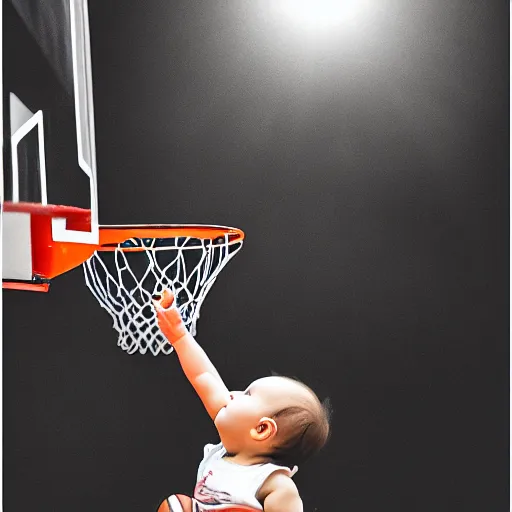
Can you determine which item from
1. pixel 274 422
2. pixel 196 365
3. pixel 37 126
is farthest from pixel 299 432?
pixel 37 126

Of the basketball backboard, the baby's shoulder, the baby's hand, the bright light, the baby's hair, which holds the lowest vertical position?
the baby's shoulder

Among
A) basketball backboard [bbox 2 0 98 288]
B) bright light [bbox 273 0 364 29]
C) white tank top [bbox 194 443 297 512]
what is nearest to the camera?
basketball backboard [bbox 2 0 98 288]

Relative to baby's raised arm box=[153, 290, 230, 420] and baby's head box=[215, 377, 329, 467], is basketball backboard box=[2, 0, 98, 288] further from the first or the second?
baby's head box=[215, 377, 329, 467]

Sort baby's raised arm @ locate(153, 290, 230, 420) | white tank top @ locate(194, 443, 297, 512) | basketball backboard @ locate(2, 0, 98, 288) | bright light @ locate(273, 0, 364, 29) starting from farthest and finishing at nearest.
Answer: bright light @ locate(273, 0, 364, 29) → baby's raised arm @ locate(153, 290, 230, 420) → white tank top @ locate(194, 443, 297, 512) → basketball backboard @ locate(2, 0, 98, 288)

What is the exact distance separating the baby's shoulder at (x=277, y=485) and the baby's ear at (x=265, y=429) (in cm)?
10

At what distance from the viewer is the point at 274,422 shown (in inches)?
67.5

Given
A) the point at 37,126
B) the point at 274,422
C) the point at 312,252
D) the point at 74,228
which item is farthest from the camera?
the point at 312,252

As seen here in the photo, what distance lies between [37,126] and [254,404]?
834 mm

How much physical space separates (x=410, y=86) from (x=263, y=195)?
1.54 feet

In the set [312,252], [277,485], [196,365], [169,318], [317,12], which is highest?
[317,12]

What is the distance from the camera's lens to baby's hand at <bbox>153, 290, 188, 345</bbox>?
1809 mm

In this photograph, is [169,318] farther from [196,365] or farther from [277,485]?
[277,485]

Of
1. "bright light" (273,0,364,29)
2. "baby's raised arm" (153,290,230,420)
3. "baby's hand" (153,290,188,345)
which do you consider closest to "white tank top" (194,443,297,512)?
"baby's raised arm" (153,290,230,420)

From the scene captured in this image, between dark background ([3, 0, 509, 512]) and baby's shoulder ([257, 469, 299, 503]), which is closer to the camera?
baby's shoulder ([257, 469, 299, 503])
